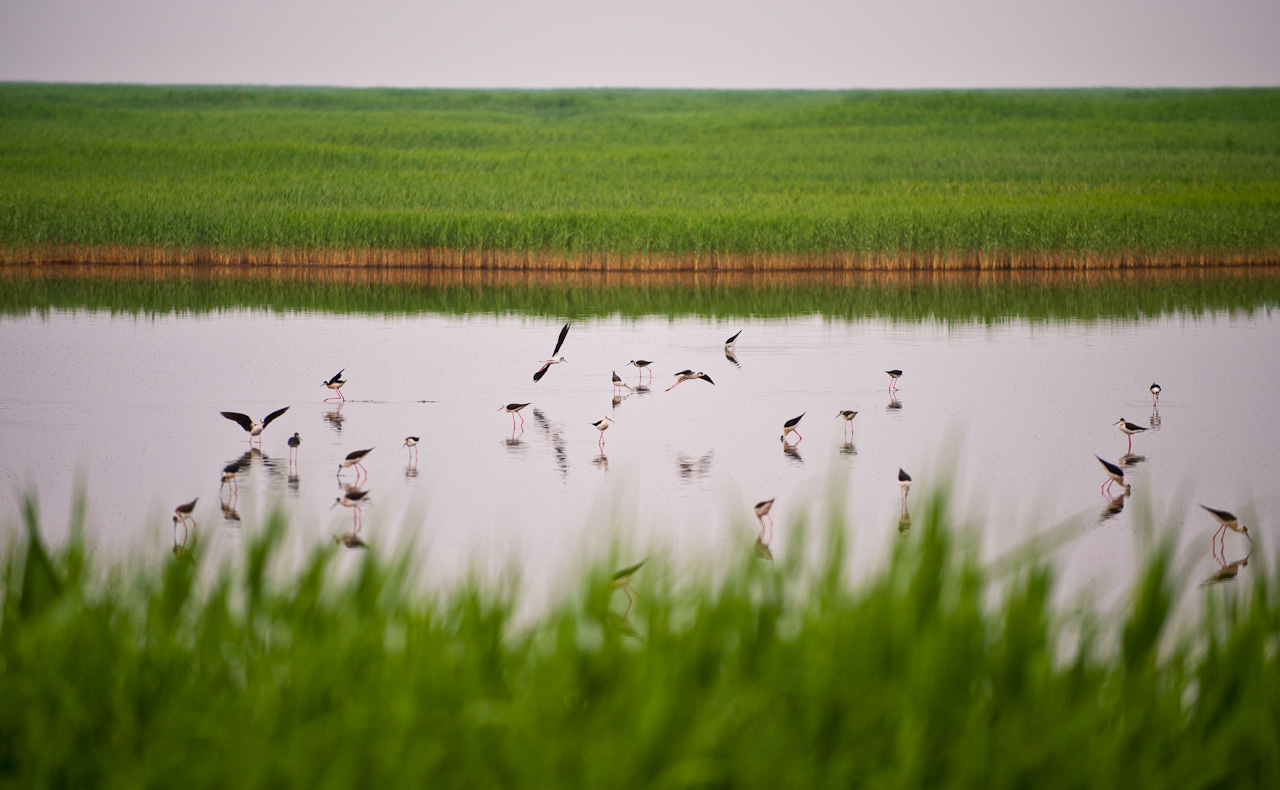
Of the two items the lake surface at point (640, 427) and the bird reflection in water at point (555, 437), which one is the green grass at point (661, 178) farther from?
the bird reflection in water at point (555, 437)

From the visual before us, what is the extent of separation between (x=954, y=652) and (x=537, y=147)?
202ft

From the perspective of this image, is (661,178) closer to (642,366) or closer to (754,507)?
(642,366)

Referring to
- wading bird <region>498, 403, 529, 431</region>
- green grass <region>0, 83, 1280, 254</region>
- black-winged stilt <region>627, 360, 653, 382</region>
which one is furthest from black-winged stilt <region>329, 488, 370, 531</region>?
green grass <region>0, 83, 1280, 254</region>

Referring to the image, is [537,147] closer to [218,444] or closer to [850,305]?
[850,305]

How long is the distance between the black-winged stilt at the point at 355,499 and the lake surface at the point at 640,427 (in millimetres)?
93

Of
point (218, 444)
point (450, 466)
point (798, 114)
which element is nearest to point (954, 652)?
point (450, 466)

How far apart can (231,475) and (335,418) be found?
367 centimetres

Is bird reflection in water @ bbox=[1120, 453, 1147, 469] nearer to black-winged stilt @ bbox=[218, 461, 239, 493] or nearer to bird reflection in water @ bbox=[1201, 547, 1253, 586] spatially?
bird reflection in water @ bbox=[1201, 547, 1253, 586]

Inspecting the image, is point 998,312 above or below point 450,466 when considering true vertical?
above

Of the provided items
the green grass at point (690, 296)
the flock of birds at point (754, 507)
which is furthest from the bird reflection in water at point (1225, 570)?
the green grass at point (690, 296)

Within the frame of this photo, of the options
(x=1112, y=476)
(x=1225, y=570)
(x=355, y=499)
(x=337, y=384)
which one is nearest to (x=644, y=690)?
(x=355, y=499)

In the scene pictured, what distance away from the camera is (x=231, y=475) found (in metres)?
10.1

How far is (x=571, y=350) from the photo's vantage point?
19.5 metres

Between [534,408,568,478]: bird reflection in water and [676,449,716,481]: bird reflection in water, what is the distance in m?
1.02
